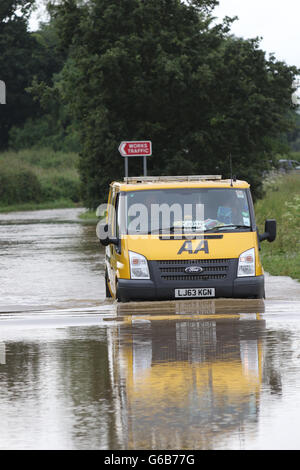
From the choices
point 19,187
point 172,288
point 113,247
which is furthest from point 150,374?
point 19,187

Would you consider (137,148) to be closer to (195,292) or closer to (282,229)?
(282,229)

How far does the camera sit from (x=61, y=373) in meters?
9.27

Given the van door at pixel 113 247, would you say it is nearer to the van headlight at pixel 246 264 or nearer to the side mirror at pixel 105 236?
the side mirror at pixel 105 236

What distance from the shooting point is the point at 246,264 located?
14.0 meters

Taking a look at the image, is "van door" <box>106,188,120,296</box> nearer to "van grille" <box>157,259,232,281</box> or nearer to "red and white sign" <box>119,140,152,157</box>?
"van grille" <box>157,259,232,281</box>

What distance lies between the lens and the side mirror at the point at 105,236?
572 inches

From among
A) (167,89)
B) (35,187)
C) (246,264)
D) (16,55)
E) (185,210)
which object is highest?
(16,55)

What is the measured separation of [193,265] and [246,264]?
72 cm

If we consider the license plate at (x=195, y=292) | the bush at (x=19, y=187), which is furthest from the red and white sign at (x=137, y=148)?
the bush at (x=19, y=187)

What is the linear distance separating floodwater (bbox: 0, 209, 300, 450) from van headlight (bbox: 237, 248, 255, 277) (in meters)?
0.39

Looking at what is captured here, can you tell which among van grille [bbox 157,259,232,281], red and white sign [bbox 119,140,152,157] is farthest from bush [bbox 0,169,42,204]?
van grille [bbox 157,259,232,281]

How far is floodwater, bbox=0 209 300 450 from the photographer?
22.8ft

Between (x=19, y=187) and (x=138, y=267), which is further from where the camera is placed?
(x=19, y=187)

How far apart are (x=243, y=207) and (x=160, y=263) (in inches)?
65.9
